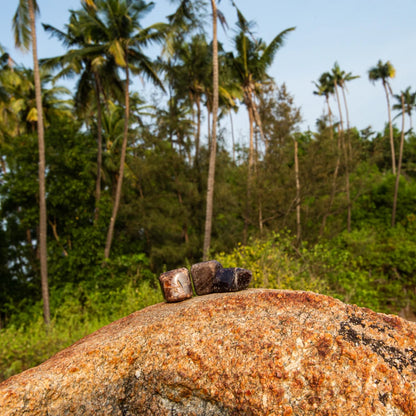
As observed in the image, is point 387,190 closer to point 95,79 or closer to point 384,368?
point 95,79

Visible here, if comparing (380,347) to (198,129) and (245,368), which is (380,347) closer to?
(245,368)

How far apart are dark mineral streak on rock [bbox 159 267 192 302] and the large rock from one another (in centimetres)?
70

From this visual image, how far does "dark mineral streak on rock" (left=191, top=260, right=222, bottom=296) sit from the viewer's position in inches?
148

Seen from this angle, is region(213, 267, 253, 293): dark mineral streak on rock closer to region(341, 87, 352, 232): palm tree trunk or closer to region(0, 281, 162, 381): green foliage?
region(0, 281, 162, 381): green foliage

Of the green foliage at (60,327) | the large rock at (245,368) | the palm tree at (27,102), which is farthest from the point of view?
the palm tree at (27,102)

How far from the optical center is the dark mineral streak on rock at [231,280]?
3.58m

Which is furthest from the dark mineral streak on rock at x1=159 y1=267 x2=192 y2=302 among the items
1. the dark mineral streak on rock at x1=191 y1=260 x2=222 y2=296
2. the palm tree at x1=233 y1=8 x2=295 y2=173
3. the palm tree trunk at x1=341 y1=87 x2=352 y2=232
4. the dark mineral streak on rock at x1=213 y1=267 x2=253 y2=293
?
the palm tree trunk at x1=341 y1=87 x2=352 y2=232

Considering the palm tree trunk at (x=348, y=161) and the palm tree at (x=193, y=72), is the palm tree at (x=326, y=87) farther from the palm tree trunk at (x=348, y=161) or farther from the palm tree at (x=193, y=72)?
the palm tree at (x=193, y=72)

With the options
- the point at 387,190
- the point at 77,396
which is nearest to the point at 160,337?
the point at 77,396

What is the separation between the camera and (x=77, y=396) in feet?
8.55

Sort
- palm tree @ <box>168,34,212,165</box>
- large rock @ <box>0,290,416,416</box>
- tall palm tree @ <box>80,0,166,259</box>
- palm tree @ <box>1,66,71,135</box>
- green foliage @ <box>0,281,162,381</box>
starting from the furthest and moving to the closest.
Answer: palm tree @ <box>1,66,71,135</box> < palm tree @ <box>168,34,212,165</box> < tall palm tree @ <box>80,0,166,259</box> < green foliage @ <box>0,281,162,381</box> < large rock @ <box>0,290,416,416</box>

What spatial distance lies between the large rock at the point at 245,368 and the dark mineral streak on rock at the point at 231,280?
0.52m

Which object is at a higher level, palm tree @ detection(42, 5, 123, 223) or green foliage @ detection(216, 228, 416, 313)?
palm tree @ detection(42, 5, 123, 223)

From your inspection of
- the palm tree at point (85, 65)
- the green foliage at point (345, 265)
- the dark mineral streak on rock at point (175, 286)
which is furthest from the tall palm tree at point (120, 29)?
the dark mineral streak on rock at point (175, 286)
